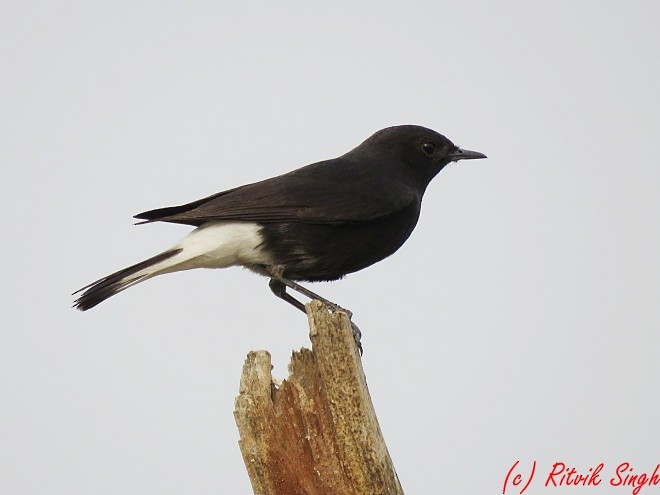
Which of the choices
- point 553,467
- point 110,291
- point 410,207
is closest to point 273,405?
point 110,291

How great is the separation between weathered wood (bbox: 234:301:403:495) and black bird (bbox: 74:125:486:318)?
5.40 ft

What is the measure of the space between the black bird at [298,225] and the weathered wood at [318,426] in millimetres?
1644

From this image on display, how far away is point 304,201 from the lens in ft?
21.5

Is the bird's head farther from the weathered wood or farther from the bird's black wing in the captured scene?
the weathered wood

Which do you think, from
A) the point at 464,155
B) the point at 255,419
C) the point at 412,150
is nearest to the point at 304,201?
the point at 412,150

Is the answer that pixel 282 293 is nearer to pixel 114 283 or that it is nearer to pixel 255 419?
pixel 114 283

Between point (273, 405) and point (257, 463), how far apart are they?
31 centimetres

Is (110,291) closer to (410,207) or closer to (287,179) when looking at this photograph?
(287,179)

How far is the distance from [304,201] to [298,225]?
0.19 meters

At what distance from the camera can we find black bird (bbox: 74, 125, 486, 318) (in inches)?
251

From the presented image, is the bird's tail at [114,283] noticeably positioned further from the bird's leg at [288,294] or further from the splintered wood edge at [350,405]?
the splintered wood edge at [350,405]

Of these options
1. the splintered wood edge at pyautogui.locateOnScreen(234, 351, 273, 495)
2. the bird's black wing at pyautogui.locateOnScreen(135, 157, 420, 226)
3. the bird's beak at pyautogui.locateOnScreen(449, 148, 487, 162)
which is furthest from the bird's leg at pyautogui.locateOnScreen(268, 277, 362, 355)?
the bird's beak at pyautogui.locateOnScreen(449, 148, 487, 162)

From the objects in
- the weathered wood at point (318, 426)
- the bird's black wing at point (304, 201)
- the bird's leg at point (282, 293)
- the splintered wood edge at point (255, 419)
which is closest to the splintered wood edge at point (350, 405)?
the weathered wood at point (318, 426)

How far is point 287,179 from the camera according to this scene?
22.2 ft
